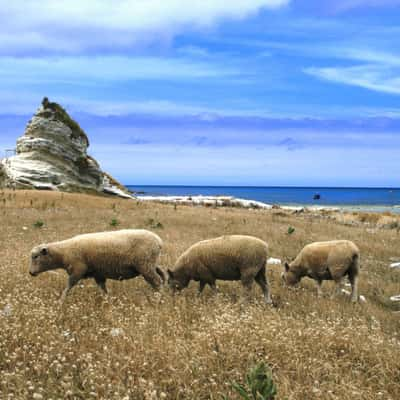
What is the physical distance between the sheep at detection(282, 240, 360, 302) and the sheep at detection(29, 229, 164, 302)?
3.96 meters

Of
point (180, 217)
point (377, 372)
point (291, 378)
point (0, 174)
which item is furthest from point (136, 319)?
point (0, 174)

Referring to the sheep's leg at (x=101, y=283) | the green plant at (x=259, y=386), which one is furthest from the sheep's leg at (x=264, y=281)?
the green plant at (x=259, y=386)

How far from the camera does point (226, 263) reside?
9.95m

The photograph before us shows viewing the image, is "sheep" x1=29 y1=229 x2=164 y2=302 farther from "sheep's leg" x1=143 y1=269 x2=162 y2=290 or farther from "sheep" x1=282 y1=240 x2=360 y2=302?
"sheep" x1=282 y1=240 x2=360 y2=302

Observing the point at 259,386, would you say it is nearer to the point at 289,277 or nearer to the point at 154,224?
the point at 289,277

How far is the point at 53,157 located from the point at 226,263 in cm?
3252

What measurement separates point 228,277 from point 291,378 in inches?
167

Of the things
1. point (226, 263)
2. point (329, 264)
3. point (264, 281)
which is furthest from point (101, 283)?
point (329, 264)

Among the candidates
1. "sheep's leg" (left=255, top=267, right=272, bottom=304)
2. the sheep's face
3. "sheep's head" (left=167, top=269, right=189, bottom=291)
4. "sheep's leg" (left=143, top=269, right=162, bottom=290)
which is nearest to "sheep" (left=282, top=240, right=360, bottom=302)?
"sheep's leg" (left=255, top=267, right=272, bottom=304)

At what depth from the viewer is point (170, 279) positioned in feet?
34.2

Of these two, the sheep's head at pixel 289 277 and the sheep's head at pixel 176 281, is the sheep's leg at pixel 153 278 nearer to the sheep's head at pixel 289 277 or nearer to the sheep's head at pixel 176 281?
the sheep's head at pixel 176 281

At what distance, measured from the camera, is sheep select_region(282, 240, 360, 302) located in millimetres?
11422

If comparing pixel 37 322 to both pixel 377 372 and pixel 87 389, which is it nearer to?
pixel 87 389

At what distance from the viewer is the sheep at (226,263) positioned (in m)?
9.83
